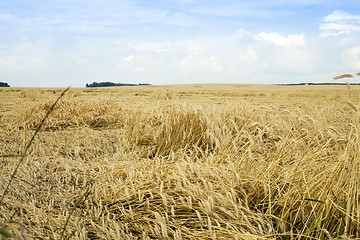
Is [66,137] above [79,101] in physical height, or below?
below

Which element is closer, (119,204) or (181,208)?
(181,208)

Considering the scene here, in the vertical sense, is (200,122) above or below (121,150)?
above

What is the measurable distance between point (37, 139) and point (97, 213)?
2.74 meters

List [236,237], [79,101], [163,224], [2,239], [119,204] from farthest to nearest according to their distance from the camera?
[79,101] < [119,204] < [163,224] < [236,237] < [2,239]

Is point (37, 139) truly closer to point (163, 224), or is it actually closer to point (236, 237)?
point (163, 224)

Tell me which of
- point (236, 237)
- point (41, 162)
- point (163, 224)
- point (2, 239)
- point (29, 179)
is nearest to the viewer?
point (2, 239)

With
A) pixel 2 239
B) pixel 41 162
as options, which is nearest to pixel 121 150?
pixel 41 162

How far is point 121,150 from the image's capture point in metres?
3.59

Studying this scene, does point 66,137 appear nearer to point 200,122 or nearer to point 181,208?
point 200,122

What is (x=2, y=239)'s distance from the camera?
135 centimetres

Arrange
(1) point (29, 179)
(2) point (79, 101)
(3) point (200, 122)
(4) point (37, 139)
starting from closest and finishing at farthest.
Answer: (1) point (29, 179), (3) point (200, 122), (4) point (37, 139), (2) point (79, 101)

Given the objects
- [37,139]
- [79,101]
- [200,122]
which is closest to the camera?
[200,122]

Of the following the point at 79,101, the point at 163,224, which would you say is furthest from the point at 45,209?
the point at 79,101

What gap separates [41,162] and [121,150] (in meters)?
0.94
